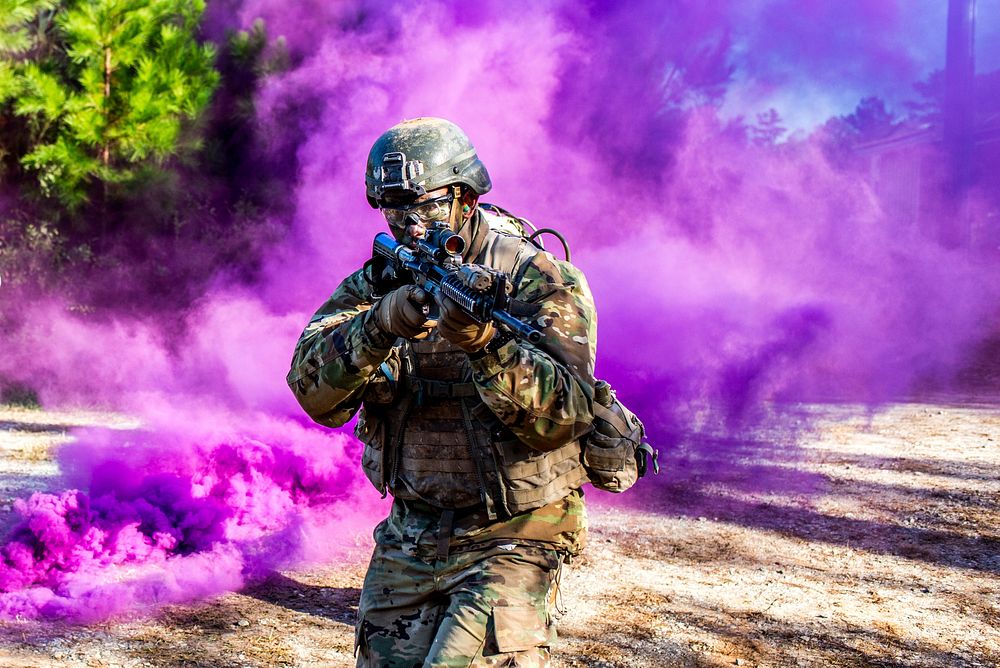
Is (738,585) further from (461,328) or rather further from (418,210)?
(461,328)

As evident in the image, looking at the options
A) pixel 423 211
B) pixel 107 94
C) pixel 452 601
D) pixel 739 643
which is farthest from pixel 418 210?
pixel 107 94

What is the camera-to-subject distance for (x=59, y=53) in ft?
35.8

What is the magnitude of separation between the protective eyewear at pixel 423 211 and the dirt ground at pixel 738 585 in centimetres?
237

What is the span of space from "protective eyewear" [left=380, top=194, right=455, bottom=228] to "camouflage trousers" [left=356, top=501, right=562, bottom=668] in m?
0.87

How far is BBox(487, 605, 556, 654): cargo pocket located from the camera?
267 cm

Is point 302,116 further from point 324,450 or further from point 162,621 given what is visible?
point 162,621

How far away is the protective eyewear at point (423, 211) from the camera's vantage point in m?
3.05

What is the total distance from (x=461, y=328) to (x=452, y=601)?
0.81 m

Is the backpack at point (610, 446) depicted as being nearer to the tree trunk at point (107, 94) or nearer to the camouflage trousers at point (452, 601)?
the camouflage trousers at point (452, 601)

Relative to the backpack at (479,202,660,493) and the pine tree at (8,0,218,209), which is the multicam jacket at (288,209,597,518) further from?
the pine tree at (8,0,218,209)

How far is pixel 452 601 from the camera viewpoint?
2.79 metres

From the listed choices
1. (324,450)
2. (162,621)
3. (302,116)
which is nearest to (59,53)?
(302,116)

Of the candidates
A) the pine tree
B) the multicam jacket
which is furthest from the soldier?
the pine tree

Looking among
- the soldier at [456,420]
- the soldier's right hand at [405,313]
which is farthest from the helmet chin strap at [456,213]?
the soldier's right hand at [405,313]
